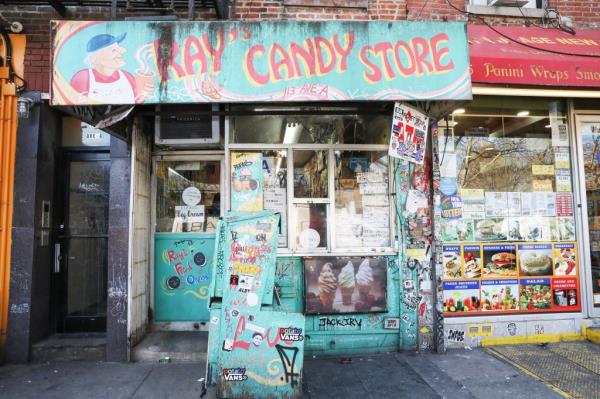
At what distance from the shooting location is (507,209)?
19.3 feet

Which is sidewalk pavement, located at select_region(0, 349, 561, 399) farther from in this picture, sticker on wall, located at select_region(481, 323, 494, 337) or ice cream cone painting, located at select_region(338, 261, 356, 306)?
ice cream cone painting, located at select_region(338, 261, 356, 306)

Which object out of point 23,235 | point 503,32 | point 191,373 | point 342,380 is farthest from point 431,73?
point 23,235

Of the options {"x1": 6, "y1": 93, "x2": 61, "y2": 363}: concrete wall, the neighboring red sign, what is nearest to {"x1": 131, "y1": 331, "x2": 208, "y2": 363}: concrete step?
{"x1": 6, "y1": 93, "x2": 61, "y2": 363}: concrete wall

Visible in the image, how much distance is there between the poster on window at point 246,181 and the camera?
17.4 feet

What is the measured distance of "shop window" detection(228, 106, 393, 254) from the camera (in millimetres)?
5512

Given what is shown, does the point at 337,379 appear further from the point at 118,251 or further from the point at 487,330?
the point at 118,251

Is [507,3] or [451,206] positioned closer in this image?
[451,206]

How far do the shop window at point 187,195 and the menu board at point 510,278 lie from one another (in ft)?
11.4

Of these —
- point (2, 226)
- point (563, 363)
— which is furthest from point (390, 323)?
point (2, 226)

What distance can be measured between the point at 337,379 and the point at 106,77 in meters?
4.09

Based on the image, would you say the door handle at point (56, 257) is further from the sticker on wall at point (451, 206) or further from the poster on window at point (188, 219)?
the sticker on wall at point (451, 206)

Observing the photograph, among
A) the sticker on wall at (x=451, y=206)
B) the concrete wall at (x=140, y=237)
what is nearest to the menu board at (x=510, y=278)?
the sticker on wall at (x=451, y=206)

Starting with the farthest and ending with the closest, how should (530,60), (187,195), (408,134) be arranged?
(187,195), (530,60), (408,134)

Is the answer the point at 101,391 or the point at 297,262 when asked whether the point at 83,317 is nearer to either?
the point at 101,391
